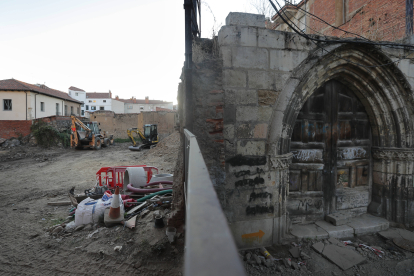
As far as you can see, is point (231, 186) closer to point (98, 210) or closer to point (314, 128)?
point (314, 128)

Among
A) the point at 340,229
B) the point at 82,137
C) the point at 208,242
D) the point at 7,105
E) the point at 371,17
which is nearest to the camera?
the point at 208,242

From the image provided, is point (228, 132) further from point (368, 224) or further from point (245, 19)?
point (368, 224)

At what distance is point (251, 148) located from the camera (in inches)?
137

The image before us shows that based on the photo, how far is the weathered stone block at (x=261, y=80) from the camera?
3.44m

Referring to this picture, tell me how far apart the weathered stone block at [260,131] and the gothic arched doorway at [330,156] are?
0.87 meters

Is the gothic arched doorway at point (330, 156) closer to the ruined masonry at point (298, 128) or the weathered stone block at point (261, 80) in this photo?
the ruined masonry at point (298, 128)

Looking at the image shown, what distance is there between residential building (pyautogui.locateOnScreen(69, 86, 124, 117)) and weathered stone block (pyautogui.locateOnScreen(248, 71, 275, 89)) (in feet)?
186

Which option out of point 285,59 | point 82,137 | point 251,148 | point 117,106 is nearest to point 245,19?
point 285,59

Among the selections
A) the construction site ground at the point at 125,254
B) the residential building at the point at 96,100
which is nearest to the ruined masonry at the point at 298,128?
the construction site ground at the point at 125,254

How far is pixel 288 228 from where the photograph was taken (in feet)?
12.4

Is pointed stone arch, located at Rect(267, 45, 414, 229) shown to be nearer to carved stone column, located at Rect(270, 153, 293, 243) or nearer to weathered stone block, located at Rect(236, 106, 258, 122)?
carved stone column, located at Rect(270, 153, 293, 243)

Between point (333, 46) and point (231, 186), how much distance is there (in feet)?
9.33

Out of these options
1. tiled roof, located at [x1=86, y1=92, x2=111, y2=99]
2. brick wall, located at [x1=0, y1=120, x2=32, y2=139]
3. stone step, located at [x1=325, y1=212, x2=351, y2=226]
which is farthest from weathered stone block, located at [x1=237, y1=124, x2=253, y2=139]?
tiled roof, located at [x1=86, y1=92, x2=111, y2=99]

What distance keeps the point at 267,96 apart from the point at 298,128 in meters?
1.06
